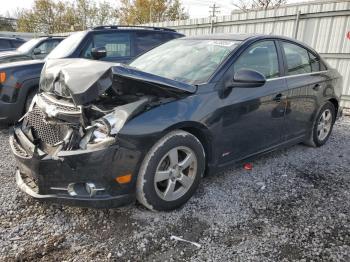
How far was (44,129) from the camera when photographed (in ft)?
8.80

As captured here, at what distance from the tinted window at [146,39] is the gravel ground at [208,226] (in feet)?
12.1

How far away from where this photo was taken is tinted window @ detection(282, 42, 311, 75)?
385 cm

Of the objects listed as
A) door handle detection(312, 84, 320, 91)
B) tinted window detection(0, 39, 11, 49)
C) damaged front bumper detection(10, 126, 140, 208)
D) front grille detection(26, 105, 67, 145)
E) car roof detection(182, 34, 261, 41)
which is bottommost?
damaged front bumper detection(10, 126, 140, 208)

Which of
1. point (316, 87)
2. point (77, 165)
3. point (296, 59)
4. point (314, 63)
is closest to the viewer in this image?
point (77, 165)

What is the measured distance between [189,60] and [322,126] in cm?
268

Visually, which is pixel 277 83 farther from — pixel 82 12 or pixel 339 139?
pixel 82 12

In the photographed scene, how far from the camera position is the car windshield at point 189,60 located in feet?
10.1

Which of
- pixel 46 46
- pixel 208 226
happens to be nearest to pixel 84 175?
pixel 208 226

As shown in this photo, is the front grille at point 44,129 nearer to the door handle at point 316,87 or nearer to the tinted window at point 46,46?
the door handle at point 316,87

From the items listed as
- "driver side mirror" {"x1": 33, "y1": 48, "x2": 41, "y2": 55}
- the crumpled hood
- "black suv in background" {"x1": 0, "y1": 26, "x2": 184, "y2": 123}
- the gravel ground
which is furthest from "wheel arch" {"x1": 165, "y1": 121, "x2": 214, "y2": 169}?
"driver side mirror" {"x1": 33, "y1": 48, "x2": 41, "y2": 55}

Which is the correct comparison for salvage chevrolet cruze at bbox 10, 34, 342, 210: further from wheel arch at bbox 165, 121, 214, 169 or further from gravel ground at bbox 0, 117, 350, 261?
gravel ground at bbox 0, 117, 350, 261

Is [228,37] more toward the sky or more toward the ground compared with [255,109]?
more toward the sky

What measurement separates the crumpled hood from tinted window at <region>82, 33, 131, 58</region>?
300 centimetres

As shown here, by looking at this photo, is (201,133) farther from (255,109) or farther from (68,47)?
(68,47)
